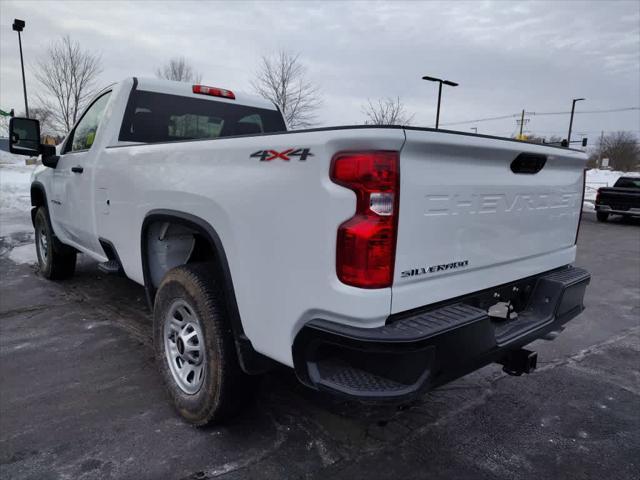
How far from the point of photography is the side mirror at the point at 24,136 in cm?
462

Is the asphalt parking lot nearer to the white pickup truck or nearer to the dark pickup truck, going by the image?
the white pickup truck

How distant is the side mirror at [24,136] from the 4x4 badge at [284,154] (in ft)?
11.6

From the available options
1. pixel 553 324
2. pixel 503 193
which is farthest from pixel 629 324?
pixel 503 193

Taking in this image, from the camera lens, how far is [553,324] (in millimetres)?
2633

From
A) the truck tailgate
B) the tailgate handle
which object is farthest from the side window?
the tailgate handle

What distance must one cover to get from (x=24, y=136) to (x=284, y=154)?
3870 mm

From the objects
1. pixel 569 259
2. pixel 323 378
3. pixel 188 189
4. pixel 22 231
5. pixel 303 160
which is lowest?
pixel 22 231

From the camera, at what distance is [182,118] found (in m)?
4.19

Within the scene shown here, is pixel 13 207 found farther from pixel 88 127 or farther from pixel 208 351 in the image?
pixel 208 351

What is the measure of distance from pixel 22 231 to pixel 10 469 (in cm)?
828

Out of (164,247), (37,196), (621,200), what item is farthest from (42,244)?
(621,200)

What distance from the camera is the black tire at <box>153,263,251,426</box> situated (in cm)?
243

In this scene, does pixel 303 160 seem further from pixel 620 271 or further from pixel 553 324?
pixel 620 271

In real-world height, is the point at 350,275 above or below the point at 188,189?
below
